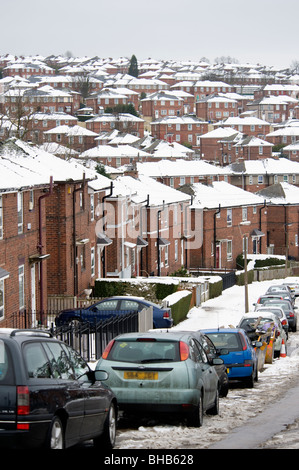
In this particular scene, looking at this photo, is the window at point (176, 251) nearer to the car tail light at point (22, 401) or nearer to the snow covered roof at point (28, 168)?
the snow covered roof at point (28, 168)

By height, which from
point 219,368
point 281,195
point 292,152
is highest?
point 219,368

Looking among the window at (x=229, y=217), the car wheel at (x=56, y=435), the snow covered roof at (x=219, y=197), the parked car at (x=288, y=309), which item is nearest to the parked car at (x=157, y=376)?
the car wheel at (x=56, y=435)

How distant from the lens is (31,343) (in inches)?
436

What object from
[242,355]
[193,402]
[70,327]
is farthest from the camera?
[70,327]

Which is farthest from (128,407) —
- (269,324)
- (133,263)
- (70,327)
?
(133,263)

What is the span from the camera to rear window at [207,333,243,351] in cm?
2105

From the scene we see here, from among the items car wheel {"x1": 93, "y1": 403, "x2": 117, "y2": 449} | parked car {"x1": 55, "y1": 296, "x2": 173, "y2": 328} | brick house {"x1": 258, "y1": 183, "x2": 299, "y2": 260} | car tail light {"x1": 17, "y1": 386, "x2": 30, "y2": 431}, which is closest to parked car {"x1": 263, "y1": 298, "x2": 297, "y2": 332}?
parked car {"x1": 55, "y1": 296, "x2": 173, "y2": 328}

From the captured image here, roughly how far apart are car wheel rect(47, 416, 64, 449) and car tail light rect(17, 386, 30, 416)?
1.76 feet

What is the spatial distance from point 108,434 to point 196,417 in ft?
7.25

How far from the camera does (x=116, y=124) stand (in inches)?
7013

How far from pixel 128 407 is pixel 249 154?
12863cm

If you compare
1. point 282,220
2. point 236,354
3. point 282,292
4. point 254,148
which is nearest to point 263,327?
point 236,354

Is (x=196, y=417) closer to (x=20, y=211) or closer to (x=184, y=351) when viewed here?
(x=184, y=351)
